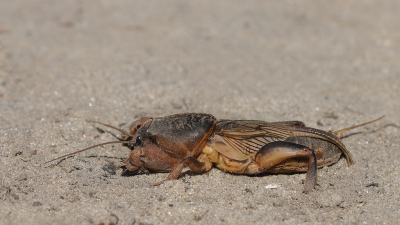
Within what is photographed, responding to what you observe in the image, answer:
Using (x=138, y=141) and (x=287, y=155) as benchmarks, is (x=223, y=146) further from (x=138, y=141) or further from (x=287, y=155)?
(x=138, y=141)

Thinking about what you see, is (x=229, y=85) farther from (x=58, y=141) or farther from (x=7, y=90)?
(x=7, y=90)

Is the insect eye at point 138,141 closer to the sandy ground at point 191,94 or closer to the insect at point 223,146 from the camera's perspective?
the insect at point 223,146

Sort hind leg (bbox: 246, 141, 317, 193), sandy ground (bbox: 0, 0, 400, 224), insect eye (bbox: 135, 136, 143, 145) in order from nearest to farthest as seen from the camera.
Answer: sandy ground (bbox: 0, 0, 400, 224), hind leg (bbox: 246, 141, 317, 193), insect eye (bbox: 135, 136, 143, 145)

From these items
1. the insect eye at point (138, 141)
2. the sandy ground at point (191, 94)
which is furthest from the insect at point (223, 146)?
the sandy ground at point (191, 94)

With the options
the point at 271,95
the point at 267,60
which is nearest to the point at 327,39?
the point at 267,60

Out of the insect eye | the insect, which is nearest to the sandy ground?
the insect

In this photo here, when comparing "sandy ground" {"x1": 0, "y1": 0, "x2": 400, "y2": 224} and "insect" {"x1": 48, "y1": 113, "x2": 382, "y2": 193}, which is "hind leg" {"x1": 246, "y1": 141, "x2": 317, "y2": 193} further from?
"sandy ground" {"x1": 0, "y1": 0, "x2": 400, "y2": 224}

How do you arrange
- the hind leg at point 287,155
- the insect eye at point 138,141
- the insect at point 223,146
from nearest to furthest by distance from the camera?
the hind leg at point 287,155, the insect at point 223,146, the insect eye at point 138,141

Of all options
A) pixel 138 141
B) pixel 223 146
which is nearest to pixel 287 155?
pixel 223 146
